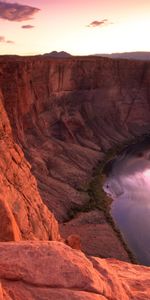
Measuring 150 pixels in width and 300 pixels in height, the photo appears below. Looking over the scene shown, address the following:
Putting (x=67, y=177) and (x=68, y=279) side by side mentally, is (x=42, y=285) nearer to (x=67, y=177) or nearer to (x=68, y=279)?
(x=68, y=279)

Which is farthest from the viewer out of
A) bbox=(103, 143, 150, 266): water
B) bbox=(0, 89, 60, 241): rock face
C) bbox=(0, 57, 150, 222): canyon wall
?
bbox=(0, 57, 150, 222): canyon wall

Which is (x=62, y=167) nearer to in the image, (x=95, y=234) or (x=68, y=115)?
(x=68, y=115)

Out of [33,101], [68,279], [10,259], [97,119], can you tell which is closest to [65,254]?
[68,279]

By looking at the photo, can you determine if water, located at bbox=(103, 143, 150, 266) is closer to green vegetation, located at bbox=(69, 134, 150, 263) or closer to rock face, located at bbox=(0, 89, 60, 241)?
green vegetation, located at bbox=(69, 134, 150, 263)

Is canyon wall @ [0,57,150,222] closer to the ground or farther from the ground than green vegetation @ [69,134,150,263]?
farther from the ground

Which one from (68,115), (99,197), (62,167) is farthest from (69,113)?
(99,197)

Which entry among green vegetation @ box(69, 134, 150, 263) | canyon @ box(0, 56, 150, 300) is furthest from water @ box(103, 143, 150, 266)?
canyon @ box(0, 56, 150, 300)

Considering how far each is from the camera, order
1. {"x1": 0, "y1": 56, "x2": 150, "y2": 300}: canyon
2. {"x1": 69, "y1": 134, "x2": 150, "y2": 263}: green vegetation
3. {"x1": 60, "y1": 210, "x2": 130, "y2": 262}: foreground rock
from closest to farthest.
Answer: {"x1": 0, "y1": 56, "x2": 150, "y2": 300}: canyon → {"x1": 60, "y1": 210, "x2": 130, "y2": 262}: foreground rock → {"x1": 69, "y1": 134, "x2": 150, "y2": 263}: green vegetation
